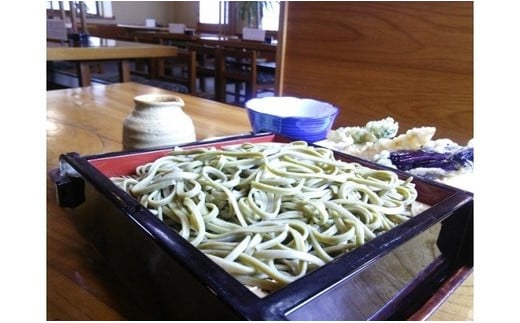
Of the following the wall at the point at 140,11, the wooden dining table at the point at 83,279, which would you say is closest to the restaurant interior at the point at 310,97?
the wooden dining table at the point at 83,279

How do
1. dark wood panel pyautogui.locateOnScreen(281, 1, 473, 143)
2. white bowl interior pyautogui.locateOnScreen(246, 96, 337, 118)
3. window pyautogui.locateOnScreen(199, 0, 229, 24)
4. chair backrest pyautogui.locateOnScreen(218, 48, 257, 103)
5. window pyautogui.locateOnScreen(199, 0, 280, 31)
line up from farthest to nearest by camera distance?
window pyautogui.locateOnScreen(199, 0, 229, 24) < window pyautogui.locateOnScreen(199, 0, 280, 31) < chair backrest pyautogui.locateOnScreen(218, 48, 257, 103) < dark wood panel pyautogui.locateOnScreen(281, 1, 473, 143) < white bowl interior pyautogui.locateOnScreen(246, 96, 337, 118)

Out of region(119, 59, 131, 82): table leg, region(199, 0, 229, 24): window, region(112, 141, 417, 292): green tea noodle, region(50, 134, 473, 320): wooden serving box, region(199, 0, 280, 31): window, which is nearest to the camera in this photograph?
region(50, 134, 473, 320): wooden serving box

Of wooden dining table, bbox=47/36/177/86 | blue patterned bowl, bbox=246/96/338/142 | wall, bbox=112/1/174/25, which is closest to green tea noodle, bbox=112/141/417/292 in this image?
blue patterned bowl, bbox=246/96/338/142

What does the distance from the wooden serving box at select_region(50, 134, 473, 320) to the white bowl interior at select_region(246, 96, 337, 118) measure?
0.44 meters

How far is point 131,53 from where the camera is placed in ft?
9.51

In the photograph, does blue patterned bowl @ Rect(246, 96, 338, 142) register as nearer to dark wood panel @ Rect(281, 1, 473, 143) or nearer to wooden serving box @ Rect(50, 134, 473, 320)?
wooden serving box @ Rect(50, 134, 473, 320)

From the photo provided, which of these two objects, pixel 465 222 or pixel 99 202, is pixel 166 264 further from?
pixel 465 222

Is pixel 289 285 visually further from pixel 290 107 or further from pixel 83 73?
pixel 83 73

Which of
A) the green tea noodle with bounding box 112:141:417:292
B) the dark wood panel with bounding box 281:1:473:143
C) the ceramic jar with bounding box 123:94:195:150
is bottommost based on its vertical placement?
the green tea noodle with bounding box 112:141:417:292

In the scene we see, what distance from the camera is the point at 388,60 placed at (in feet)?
5.55

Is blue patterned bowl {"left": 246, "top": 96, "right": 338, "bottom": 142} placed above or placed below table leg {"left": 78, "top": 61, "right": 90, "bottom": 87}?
below

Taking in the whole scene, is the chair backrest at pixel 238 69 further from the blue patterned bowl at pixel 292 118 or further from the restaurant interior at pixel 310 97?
the blue patterned bowl at pixel 292 118

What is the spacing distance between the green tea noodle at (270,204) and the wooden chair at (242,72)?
9.48 feet

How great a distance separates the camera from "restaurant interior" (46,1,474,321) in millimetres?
422
